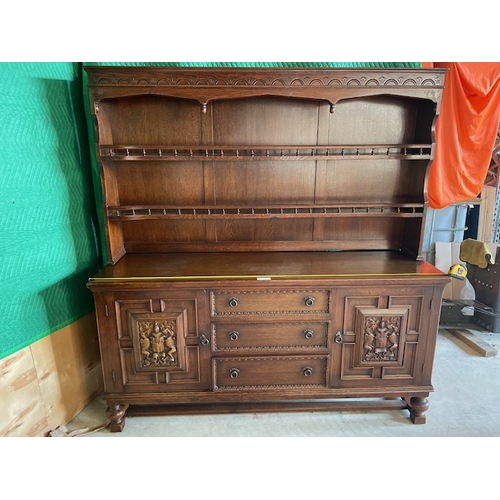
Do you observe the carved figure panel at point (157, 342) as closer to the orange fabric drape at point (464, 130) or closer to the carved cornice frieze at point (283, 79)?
the carved cornice frieze at point (283, 79)

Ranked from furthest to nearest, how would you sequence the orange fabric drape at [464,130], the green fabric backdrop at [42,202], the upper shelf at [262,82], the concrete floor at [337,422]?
the orange fabric drape at [464,130], the concrete floor at [337,422], the upper shelf at [262,82], the green fabric backdrop at [42,202]

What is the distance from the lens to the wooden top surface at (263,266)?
190 cm

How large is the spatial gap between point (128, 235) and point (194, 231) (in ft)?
1.42

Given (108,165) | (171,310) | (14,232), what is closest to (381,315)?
(171,310)

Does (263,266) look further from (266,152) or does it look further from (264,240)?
(266,152)

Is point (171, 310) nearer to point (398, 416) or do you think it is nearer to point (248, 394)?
point (248, 394)

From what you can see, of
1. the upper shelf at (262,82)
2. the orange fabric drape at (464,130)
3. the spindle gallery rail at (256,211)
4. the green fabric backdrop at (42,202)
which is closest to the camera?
the green fabric backdrop at (42,202)

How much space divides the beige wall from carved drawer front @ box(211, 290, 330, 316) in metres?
0.90

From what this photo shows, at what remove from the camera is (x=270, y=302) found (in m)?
1.94

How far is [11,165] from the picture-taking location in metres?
1.73

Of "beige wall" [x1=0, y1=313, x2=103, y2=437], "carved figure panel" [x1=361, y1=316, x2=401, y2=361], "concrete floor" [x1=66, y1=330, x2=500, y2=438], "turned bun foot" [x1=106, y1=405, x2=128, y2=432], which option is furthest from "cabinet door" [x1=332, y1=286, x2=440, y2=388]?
"beige wall" [x1=0, y1=313, x2=103, y2=437]

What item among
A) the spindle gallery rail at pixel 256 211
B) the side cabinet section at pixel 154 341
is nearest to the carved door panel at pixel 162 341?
the side cabinet section at pixel 154 341

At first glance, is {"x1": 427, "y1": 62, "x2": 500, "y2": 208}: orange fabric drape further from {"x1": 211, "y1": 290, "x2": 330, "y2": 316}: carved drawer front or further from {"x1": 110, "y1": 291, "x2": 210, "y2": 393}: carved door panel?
{"x1": 110, "y1": 291, "x2": 210, "y2": 393}: carved door panel

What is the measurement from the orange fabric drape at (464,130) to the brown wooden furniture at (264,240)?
0.34m
